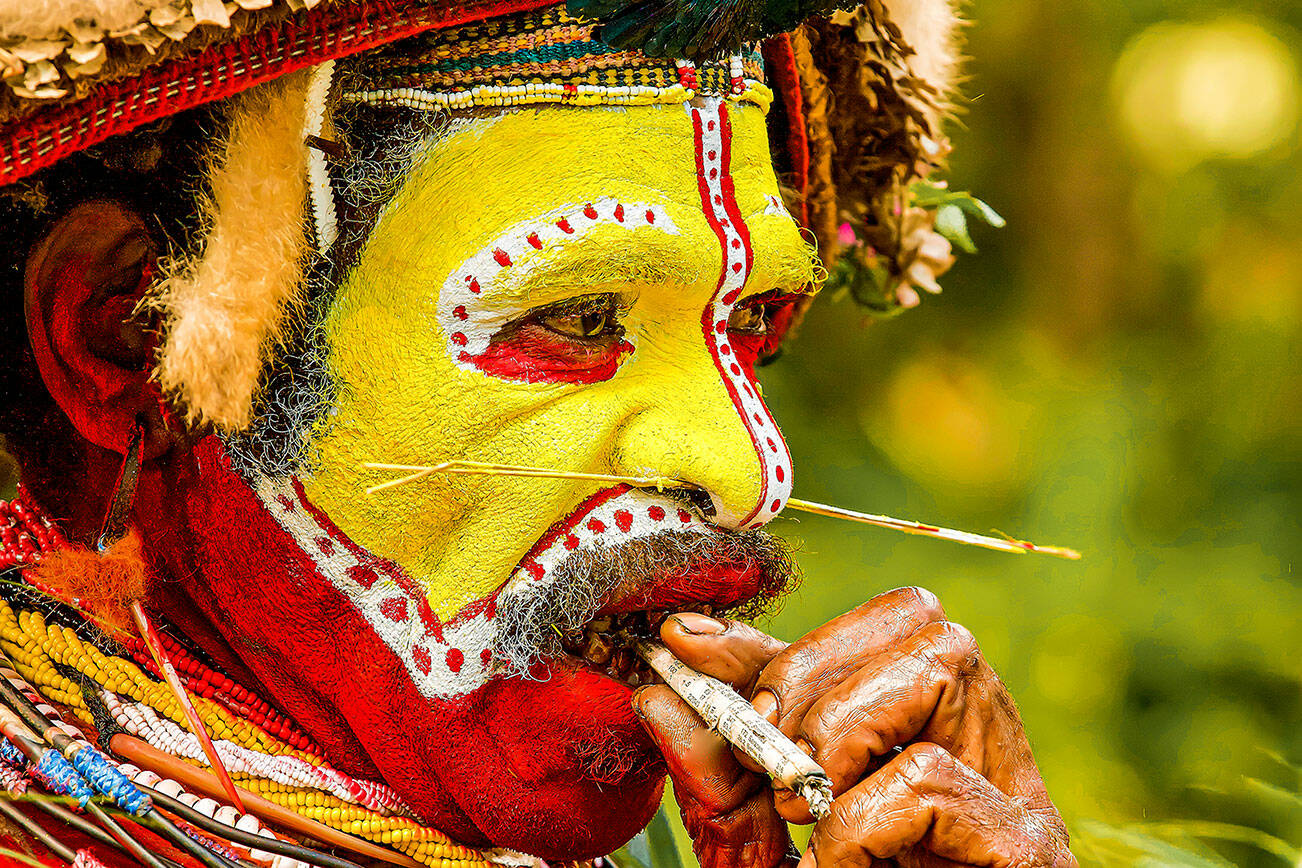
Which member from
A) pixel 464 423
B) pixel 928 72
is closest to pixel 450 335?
pixel 464 423

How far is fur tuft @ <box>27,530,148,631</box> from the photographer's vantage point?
1.81m

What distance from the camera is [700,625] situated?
169cm

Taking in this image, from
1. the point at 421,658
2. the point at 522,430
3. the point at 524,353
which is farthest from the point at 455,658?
the point at 524,353

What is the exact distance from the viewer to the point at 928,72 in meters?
2.30

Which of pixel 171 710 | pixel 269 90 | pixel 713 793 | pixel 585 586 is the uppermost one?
pixel 269 90

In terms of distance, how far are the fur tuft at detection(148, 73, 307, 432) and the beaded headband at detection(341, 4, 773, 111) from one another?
0.11m

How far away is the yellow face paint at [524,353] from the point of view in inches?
67.3

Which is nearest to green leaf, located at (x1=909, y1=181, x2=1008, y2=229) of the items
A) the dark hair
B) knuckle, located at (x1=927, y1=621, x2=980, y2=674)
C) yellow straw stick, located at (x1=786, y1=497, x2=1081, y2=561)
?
yellow straw stick, located at (x1=786, y1=497, x2=1081, y2=561)

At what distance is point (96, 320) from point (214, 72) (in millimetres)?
441

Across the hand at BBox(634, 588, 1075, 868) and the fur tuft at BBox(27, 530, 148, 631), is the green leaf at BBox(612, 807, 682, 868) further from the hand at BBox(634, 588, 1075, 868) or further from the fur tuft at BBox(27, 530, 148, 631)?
the fur tuft at BBox(27, 530, 148, 631)

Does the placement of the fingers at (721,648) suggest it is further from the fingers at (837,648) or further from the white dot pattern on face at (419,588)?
the white dot pattern on face at (419,588)

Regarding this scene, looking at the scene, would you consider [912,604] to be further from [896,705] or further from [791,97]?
[791,97]

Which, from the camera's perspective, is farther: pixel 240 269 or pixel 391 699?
pixel 391 699

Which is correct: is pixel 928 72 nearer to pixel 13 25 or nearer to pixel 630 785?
pixel 630 785
